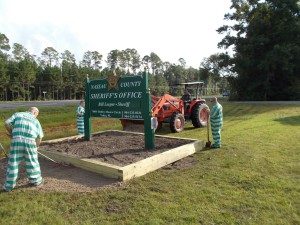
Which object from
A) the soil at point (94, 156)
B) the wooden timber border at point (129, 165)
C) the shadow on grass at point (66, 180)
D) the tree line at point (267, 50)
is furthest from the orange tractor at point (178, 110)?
the tree line at point (267, 50)

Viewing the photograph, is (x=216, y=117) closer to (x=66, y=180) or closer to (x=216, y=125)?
(x=216, y=125)

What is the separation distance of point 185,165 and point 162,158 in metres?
0.55

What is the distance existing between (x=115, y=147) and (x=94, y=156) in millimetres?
1159

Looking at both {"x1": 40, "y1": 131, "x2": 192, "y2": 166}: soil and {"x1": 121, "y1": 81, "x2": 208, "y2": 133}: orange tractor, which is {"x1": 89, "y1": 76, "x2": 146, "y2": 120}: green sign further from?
{"x1": 121, "y1": 81, "x2": 208, "y2": 133}: orange tractor

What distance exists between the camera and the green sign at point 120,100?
866 centimetres

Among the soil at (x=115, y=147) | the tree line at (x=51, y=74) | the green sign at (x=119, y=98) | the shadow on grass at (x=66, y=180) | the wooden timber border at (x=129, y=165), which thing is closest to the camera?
the shadow on grass at (x=66, y=180)

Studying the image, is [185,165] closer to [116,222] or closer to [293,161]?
[293,161]

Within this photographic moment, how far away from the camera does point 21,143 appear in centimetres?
590

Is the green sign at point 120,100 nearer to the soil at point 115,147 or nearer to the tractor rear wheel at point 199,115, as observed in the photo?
the soil at point 115,147

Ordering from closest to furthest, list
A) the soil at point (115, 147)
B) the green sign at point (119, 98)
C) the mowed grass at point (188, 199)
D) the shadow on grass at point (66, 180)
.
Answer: the mowed grass at point (188, 199) < the shadow on grass at point (66, 180) < the soil at point (115, 147) < the green sign at point (119, 98)

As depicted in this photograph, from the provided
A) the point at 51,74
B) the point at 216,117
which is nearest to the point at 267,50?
the point at 216,117

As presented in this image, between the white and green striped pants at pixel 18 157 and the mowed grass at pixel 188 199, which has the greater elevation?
the white and green striped pants at pixel 18 157

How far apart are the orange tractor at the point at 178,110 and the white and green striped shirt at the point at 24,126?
6.28 m

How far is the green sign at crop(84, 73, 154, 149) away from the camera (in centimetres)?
866
